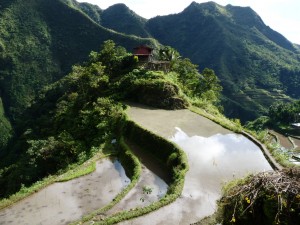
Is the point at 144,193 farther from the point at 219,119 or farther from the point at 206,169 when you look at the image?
the point at 219,119

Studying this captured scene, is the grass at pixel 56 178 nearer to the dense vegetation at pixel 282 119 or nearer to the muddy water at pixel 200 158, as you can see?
the muddy water at pixel 200 158

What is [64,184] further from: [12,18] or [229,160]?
[12,18]

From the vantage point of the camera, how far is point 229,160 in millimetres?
21938

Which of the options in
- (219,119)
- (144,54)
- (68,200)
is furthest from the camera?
(144,54)

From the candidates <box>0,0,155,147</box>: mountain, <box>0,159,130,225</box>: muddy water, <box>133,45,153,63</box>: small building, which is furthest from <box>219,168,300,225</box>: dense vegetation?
<box>0,0,155,147</box>: mountain

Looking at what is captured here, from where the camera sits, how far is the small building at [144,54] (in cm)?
4925

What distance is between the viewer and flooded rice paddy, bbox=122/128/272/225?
50.4ft

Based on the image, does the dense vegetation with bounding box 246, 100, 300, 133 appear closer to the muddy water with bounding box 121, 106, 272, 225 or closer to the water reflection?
the muddy water with bounding box 121, 106, 272, 225

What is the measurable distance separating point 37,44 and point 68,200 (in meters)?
135

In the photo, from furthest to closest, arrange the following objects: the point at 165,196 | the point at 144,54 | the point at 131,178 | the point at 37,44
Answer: the point at 37,44, the point at 144,54, the point at 131,178, the point at 165,196

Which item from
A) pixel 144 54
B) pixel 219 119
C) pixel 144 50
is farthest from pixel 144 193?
pixel 144 50

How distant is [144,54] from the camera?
49.4 metres

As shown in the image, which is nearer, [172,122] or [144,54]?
[172,122]

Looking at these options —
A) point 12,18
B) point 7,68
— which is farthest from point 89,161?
point 12,18
